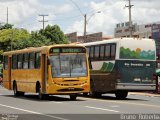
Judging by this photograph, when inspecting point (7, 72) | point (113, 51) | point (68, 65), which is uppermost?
point (113, 51)

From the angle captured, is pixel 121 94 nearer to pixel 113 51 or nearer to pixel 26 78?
pixel 113 51

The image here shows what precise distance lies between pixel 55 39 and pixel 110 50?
253ft

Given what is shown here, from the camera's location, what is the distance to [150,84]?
3055cm

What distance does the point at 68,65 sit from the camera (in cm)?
2812

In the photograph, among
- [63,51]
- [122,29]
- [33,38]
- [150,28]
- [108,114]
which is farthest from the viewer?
[33,38]

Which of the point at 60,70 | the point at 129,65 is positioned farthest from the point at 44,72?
the point at 129,65

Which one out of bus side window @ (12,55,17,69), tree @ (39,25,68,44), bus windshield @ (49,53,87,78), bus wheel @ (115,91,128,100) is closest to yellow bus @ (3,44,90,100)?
bus windshield @ (49,53,87,78)

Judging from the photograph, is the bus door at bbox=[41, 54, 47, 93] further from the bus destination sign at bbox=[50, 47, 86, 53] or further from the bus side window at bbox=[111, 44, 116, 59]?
the bus side window at bbox=[111, 44, 116, 59]

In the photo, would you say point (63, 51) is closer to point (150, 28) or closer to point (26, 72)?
point (26, 72)

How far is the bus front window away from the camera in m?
28.0

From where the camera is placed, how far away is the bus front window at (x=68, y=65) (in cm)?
2795

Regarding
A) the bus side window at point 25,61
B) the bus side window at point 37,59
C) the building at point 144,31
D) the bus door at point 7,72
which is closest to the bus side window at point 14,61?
the bus door at point 7,72

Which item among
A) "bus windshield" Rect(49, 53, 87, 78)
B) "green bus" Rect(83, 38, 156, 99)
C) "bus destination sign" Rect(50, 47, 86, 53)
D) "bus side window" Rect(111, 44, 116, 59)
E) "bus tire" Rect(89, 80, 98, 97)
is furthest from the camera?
"bus tire" Rect(89, 80, 98, 97)

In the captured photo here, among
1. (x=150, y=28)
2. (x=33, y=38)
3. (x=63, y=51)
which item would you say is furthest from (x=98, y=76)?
(x=33, y=38)
